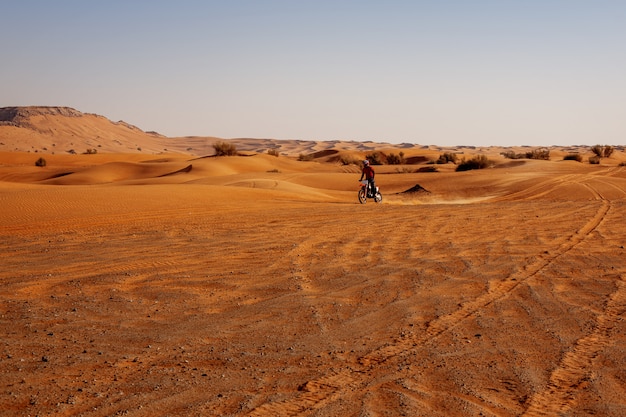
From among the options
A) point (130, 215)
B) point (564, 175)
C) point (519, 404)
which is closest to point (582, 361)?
point (519, 404)

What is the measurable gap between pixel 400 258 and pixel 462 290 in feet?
7.95

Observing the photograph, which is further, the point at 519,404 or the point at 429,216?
the point at 429,216

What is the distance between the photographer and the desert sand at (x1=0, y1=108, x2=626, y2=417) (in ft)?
16.7

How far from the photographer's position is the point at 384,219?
16625 mm

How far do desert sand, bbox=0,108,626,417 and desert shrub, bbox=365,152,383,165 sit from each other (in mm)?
42843

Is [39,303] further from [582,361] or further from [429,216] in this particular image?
[429,216]

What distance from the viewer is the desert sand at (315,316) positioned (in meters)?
5.08

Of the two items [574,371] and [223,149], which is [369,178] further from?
[223,149]

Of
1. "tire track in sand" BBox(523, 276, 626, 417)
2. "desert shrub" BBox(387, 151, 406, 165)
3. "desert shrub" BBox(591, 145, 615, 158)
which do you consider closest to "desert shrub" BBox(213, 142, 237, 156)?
"desert shrub" BBox(387, 151, 406, 165)

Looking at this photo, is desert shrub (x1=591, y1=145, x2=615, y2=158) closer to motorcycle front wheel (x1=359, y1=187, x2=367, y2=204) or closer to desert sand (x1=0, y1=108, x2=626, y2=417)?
motorcycle front wheel (x1=359, y1=187, x2=367, y2=204)

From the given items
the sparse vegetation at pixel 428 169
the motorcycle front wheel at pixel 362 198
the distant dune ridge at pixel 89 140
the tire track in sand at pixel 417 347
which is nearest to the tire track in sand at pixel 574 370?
the tire track in sand at pixel 417 347

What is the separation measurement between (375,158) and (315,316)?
53.1 m

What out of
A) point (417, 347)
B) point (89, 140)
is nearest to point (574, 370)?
point (417, 347)

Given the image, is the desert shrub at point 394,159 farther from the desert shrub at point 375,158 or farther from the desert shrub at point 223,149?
the desert shrub at point 223,149
